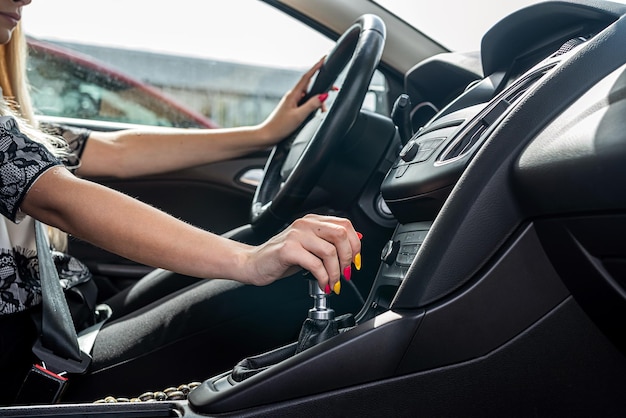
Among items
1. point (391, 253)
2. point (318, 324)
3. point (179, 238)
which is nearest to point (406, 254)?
point (391, 253)

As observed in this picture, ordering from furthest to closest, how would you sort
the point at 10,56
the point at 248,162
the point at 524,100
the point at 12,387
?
the point at 248,162 → the point at 10,56 → the point at 12,387 → the point at 524,100

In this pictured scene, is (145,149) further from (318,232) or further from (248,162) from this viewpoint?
(318,232)

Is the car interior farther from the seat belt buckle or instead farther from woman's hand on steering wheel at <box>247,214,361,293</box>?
the seat belt buckle

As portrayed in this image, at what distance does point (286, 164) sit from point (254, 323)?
0.36m

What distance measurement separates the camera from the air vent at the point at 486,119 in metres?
0.77

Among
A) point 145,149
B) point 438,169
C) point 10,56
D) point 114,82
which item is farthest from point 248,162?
point 438,169

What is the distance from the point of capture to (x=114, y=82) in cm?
199

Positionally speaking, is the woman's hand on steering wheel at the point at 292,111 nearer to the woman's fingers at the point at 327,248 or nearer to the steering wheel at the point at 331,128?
the steering wheel at the point at 331,128

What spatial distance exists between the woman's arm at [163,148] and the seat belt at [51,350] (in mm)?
622

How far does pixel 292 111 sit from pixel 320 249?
854 millimetres

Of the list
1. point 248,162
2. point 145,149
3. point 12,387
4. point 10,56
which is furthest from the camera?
point 248,162

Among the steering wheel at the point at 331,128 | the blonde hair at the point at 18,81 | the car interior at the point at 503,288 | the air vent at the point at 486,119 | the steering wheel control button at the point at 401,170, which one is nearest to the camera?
the car interior at the point at 503,288

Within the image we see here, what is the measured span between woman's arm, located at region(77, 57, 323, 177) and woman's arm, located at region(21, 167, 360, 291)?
2.43ft

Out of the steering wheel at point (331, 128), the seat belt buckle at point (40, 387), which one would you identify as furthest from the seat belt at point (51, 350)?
the steering wheel at point (331, 128)
